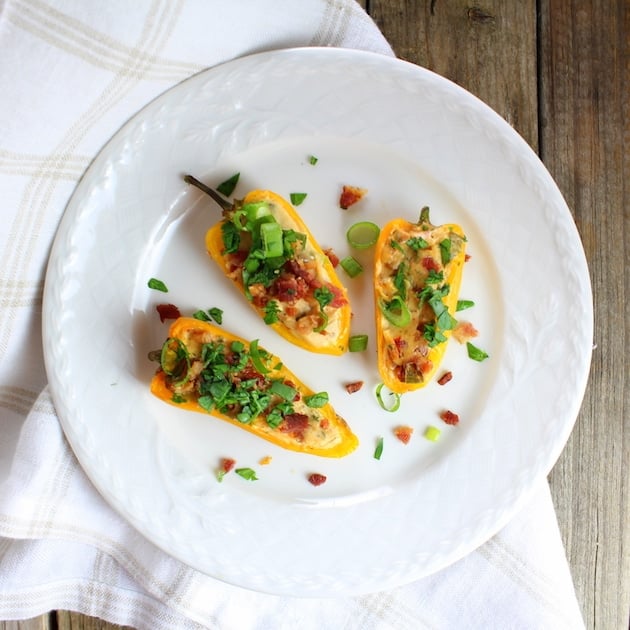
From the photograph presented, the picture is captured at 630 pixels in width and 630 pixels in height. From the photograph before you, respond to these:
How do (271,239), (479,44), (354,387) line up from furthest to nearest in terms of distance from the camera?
(479,44), (354,387), (271,239)

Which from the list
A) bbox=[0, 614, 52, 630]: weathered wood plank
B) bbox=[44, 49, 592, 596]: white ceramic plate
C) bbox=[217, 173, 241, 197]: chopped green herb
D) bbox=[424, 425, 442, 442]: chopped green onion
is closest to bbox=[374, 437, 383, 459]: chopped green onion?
bbox=[44, 49, 592, 596]: white ceramic plate

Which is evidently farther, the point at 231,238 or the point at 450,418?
the point at 450,418

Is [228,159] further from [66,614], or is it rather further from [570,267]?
[66,614]

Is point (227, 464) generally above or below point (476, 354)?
below

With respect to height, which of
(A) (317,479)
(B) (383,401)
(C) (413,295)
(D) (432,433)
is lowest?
(A) (317,479)

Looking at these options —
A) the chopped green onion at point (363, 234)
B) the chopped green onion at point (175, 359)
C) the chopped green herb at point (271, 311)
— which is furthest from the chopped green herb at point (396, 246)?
the chopped green onion at point (175, 359)

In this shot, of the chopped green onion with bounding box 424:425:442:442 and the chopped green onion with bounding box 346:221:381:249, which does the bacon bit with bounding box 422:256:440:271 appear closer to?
the chopped green onion with bounding box 346:221:381:249

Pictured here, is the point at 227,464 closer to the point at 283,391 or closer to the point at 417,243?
the point at 283,391

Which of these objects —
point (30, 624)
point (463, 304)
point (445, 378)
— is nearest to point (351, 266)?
point (463, 304)

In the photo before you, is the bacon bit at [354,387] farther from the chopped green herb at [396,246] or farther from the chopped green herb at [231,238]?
the chopped green herb at [231,238]
